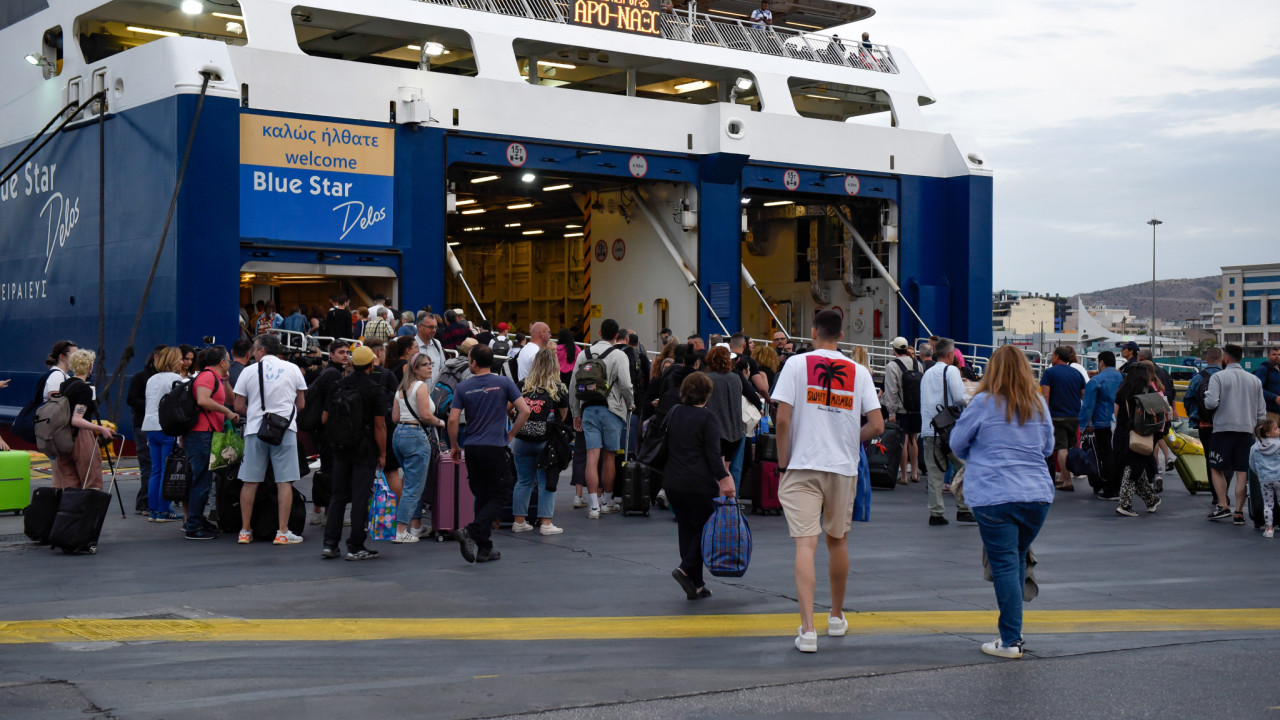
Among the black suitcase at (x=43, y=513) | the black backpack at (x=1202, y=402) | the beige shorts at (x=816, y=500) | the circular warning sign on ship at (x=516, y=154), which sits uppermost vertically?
A: the circular warning sign on ship at (x=516, y=154)

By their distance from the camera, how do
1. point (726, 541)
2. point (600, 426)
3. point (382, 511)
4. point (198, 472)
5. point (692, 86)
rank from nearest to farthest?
point (726, 541) → point (382, 511) → point (198, 472) → point (600, 426) → point (692, 86)

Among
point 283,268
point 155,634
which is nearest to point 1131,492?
point 155,634

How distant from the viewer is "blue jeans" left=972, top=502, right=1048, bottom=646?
5.98 meters

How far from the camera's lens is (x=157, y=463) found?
35.8ft

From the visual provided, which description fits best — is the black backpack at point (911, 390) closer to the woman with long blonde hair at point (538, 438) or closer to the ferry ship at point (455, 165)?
the woman with long blonde hair at point (538, 438)

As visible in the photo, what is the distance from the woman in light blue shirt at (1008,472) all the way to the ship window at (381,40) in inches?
630

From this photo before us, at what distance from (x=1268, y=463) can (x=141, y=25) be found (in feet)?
62.4

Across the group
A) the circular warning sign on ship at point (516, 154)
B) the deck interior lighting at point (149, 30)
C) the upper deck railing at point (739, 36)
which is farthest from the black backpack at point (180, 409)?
the deck interior lighting at point (149, 30)

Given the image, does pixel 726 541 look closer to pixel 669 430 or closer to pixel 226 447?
pixel 669 430

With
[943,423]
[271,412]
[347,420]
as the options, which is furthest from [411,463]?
[943,423]

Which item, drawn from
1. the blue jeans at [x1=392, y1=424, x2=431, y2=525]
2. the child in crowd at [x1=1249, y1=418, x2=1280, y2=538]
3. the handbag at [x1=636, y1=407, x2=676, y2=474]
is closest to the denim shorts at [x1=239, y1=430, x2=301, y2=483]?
the blue jeans at [x1=392, y1=424, x2=431, y2=525]

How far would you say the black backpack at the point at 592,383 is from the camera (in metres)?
10.9

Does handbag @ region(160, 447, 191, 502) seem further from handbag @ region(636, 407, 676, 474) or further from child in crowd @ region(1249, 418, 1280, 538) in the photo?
child in crowd @ region(1249, 418, 1280, 538)

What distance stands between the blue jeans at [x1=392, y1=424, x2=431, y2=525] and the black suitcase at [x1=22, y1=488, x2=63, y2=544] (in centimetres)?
262
